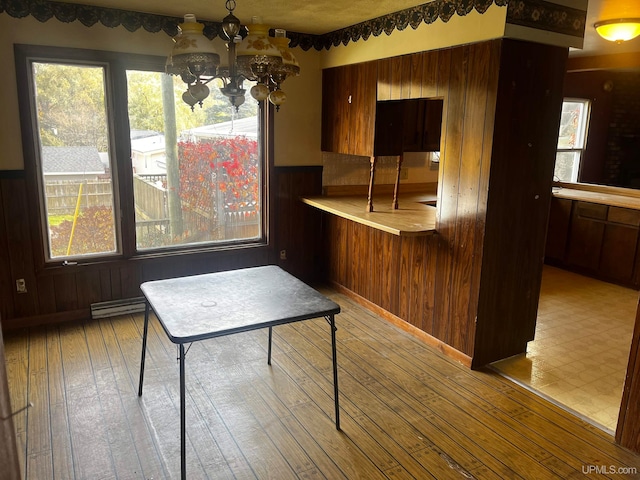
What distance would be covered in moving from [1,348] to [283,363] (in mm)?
2584

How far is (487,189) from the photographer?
9.45 feet

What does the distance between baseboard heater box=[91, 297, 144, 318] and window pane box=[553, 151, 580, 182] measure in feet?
18.4

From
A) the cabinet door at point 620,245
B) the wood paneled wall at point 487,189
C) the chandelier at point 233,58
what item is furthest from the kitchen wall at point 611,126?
the chandelier at point 233,58

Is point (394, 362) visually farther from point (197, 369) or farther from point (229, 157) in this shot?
point (229, 157)

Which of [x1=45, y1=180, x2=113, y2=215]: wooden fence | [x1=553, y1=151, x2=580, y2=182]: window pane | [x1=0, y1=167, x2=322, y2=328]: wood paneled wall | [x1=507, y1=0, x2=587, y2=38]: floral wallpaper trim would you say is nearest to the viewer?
[x1=507, y1=0, x2=587, y2=38]: floral wallpaper trim

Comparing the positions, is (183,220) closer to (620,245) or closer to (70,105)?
(70,105)

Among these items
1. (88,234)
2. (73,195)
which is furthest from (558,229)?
(73,195)

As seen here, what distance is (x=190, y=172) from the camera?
4.13 meters

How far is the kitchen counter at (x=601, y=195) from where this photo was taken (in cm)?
472

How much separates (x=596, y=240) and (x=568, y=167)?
205 cm

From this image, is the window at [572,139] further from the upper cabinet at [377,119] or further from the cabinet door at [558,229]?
the upper cabinet at [377,119]

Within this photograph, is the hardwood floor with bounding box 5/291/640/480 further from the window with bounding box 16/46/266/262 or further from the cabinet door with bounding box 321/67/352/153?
the cabinet door with bounding box 321/67/352/153

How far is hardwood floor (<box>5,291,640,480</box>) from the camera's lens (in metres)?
2.23

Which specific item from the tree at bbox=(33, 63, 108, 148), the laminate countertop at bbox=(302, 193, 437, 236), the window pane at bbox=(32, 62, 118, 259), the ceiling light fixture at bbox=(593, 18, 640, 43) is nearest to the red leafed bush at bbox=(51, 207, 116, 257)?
the window pane at bbox=(32, 62, 118, 259)
